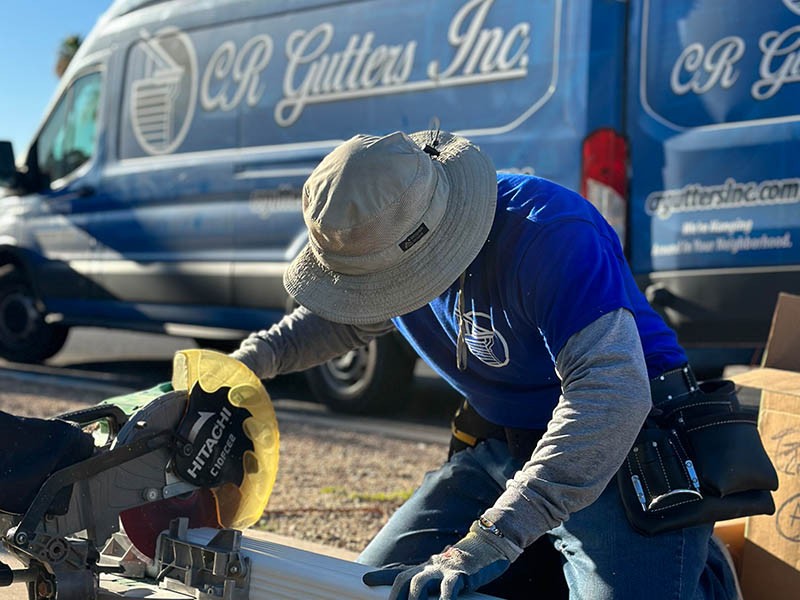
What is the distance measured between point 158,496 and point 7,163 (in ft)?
19.4

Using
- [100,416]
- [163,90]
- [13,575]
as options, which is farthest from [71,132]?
[13,575]

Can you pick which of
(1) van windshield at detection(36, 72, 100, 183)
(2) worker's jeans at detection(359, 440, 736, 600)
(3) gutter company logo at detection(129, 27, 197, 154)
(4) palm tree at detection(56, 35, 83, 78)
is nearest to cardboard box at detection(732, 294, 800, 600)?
(2) worker's jeans at detection(359, 440, 736, 600)

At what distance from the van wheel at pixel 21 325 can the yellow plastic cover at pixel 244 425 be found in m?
6.12

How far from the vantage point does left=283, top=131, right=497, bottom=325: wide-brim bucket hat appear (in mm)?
2111

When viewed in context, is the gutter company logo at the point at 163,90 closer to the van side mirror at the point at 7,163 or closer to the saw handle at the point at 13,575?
the van side mirror at the point at 7,163

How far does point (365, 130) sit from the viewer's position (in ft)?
20.0

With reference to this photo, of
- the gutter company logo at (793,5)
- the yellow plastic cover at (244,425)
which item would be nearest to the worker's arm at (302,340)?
the yellow plastic cover at (244,425)

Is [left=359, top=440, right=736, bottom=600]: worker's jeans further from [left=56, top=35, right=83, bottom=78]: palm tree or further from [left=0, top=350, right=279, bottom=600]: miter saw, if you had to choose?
[left=56, top=35, right=83, bottom=78]: palm tree

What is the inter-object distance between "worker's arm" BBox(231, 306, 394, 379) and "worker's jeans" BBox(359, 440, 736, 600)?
16.5 inches

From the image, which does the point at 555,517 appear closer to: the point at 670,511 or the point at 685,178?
the point at 670,511

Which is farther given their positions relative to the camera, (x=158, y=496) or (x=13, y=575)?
(x=158, y=496)

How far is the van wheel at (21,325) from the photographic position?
838cm

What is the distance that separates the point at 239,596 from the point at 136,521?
321 mm

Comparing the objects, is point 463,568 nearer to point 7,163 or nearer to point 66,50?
point 7,163
